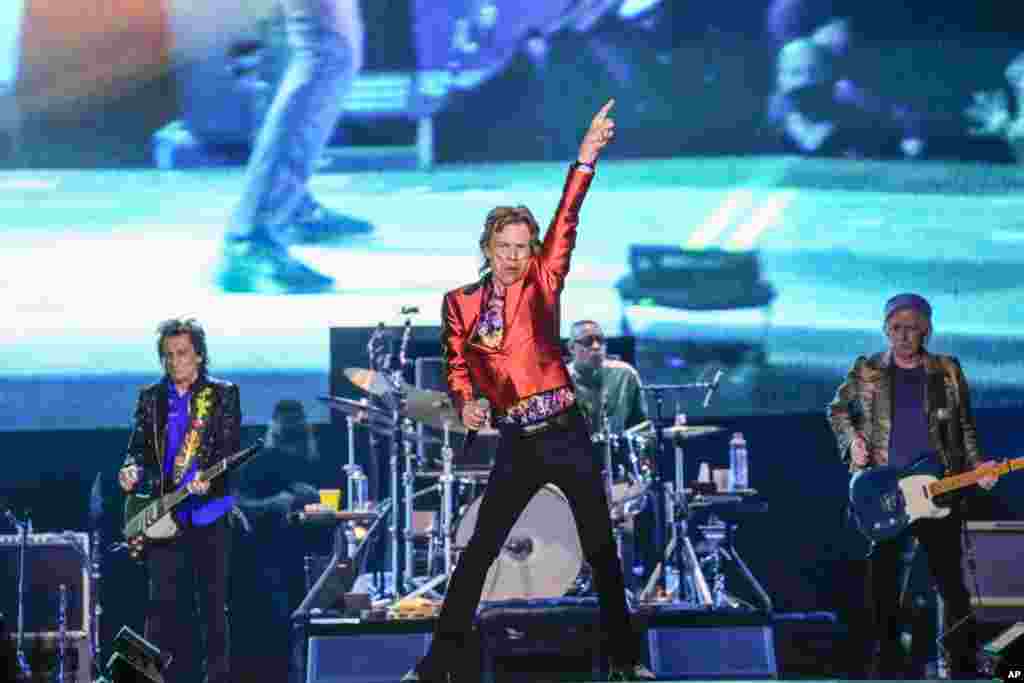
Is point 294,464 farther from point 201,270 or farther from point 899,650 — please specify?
point 899,650

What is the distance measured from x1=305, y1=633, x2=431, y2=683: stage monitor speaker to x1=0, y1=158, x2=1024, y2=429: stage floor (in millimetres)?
2490

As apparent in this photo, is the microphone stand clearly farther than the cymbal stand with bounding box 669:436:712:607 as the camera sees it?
No

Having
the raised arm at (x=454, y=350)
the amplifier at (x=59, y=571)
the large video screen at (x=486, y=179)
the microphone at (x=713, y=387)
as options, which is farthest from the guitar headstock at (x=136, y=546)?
the microphone at (x=713, y=387)

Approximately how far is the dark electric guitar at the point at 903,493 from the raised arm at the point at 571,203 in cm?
254

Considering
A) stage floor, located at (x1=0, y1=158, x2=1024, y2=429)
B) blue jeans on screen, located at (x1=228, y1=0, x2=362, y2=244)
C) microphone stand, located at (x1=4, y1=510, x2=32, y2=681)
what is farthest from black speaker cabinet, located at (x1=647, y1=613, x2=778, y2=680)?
blue jeans on screen, located at (x1=228, y1=0, x2=362, y2=244)

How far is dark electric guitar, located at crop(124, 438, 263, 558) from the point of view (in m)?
7.71

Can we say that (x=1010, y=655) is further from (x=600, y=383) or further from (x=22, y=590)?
(x=22, y=590)

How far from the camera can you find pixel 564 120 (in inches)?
417

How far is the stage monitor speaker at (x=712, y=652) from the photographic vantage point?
27.1 feet

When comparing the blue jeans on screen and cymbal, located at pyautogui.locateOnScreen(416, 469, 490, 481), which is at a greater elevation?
the blue jeans on screen

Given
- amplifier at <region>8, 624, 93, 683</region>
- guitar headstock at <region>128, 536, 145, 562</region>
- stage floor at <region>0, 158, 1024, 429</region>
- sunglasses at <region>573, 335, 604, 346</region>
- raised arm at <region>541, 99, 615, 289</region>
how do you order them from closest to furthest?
raised arm at <region>541, 99, 615, 289</region>
guitar headstock at <region>128, 536, 145, 562</region>
amplifier at <region>8, 624, 93, 683</region>
sunglasses at <region>573, 335, 604, 346</region>
stage floor at <region>0, 158, 1024, 429</region>

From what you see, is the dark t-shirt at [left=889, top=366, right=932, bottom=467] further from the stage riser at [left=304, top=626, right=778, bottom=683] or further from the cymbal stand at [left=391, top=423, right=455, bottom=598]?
the cymbal stand at [left=391, top=423, right=455, bottom=598]

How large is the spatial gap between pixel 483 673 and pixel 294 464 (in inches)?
104

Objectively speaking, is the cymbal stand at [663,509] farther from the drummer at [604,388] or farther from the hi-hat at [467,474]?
the hi-hat at [467,474]
